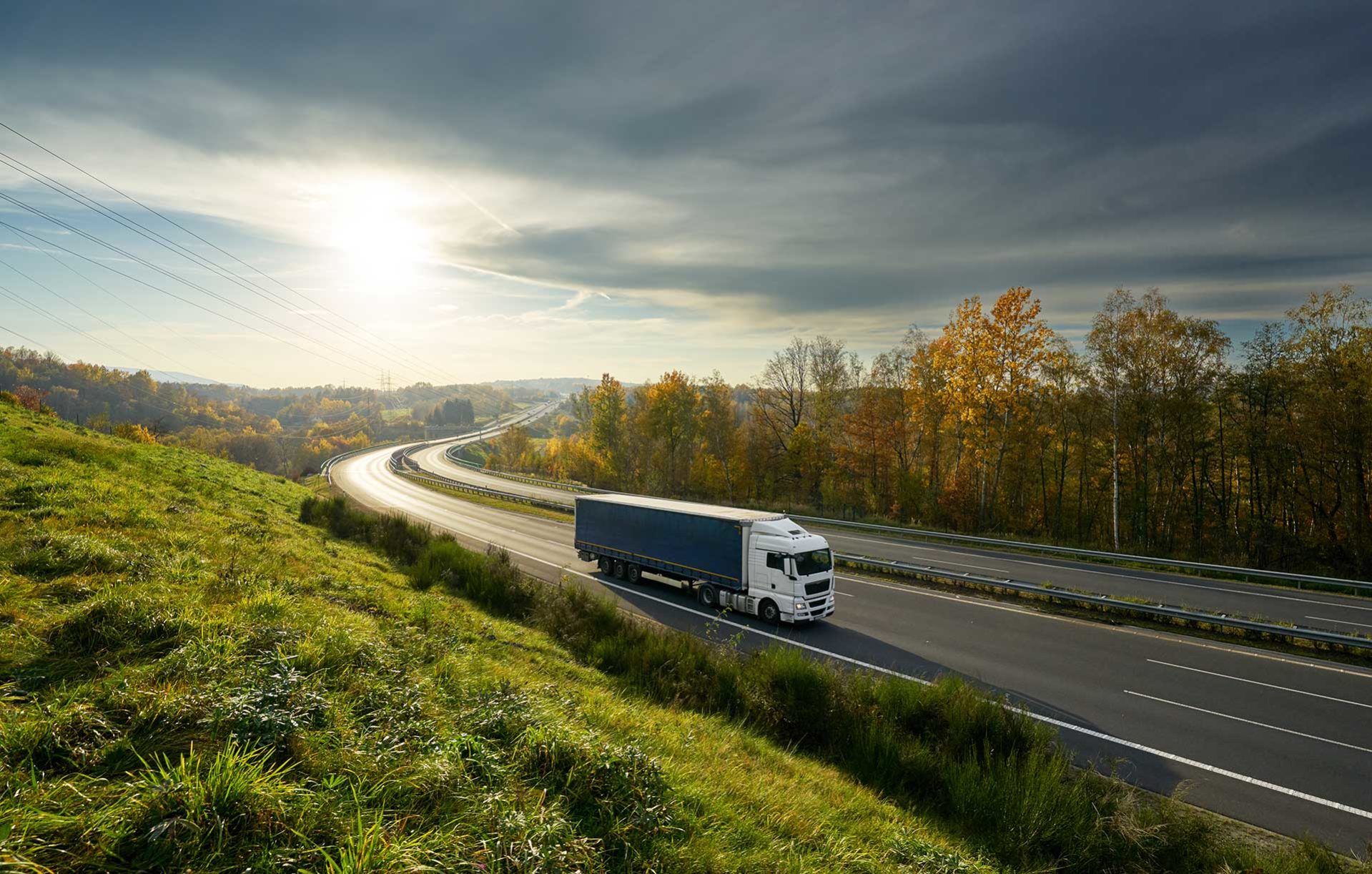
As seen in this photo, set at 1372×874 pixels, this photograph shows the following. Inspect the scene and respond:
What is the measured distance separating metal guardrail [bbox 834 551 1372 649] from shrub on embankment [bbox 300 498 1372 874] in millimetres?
10957

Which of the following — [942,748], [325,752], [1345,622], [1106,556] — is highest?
[325,752]

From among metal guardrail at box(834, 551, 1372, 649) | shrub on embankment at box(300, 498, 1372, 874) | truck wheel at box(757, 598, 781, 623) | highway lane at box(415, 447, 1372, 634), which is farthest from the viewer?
highway lane at box(415, 447, 1372, 634)

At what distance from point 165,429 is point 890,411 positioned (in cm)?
9016

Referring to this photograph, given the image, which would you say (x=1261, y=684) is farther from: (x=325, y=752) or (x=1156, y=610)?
(x=325, y=752)

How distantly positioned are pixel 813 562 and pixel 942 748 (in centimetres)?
849

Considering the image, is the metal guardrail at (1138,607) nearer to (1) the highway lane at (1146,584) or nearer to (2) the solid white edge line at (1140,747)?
(1) the highway lane at (1146,584)

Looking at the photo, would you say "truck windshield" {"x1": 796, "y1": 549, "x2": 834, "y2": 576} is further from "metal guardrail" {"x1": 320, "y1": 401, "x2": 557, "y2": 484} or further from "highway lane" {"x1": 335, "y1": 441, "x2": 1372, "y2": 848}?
"metal guardrail" {"x1": 320, "y1": 401, "x2": 557, "y2": 484}

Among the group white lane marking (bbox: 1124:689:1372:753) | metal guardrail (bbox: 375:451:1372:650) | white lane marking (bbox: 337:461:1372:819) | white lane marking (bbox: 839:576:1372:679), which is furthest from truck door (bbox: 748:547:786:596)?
white lane marking (bbox: 1124:689:1372:753)

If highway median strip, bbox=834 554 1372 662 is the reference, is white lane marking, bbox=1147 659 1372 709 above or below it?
below

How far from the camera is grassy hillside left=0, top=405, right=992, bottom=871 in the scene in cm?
337

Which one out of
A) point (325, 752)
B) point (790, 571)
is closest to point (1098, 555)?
point (790, 571)

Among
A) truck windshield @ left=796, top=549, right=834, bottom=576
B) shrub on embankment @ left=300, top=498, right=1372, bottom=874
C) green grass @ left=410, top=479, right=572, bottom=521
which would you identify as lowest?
green grass @ left=410, top=479, right=572, bottom=521

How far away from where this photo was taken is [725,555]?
18.7 metres

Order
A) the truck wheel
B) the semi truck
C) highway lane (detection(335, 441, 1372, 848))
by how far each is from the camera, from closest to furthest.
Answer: highway lane (detection(335, 441, 1372, 848)) → the semi truck → the truck wheel
